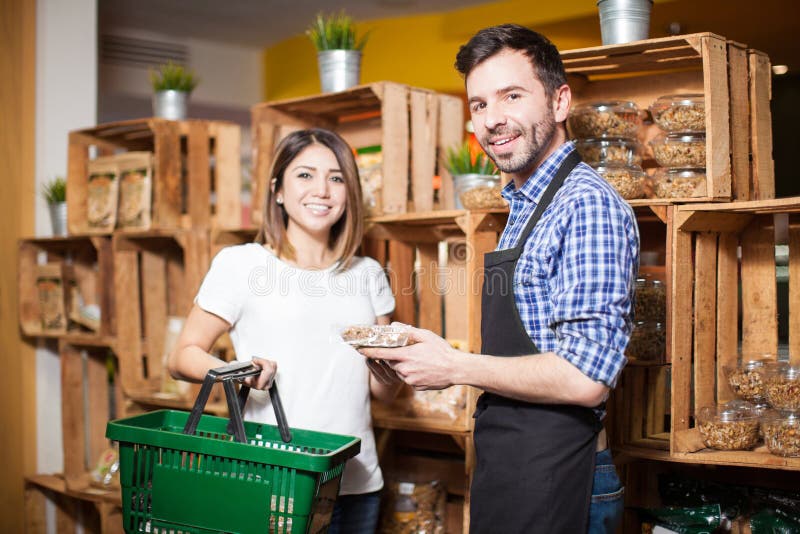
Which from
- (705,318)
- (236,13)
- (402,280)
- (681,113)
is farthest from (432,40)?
(705,318)

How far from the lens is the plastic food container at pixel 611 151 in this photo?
2.21 meters

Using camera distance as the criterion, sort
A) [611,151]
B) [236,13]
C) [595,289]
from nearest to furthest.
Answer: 1. [595,289]
2. [611,151]
3. [236,13]

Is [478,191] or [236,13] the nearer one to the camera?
[478,191]

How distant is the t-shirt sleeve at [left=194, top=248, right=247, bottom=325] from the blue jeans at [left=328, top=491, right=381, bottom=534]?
0.57m

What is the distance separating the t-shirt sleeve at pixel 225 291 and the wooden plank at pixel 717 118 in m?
1.24

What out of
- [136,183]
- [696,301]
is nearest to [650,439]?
[696,301]

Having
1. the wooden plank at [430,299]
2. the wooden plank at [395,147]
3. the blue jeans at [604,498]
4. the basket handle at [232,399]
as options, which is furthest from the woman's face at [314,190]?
the blue jeans at [604,498]

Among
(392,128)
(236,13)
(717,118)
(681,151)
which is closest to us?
(717,118)

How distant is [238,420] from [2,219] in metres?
2.52

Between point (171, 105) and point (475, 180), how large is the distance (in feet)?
5.04

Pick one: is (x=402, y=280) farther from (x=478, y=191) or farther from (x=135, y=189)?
(x=135, y=189)

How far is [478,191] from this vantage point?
248 cm

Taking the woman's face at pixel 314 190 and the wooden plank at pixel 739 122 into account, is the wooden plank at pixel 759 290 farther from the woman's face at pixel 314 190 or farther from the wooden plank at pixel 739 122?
the woman's face at pixel 314 190

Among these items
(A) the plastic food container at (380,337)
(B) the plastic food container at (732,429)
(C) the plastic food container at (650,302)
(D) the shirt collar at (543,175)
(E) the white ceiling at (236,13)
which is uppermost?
(E) the white ceiling at (236,13)
